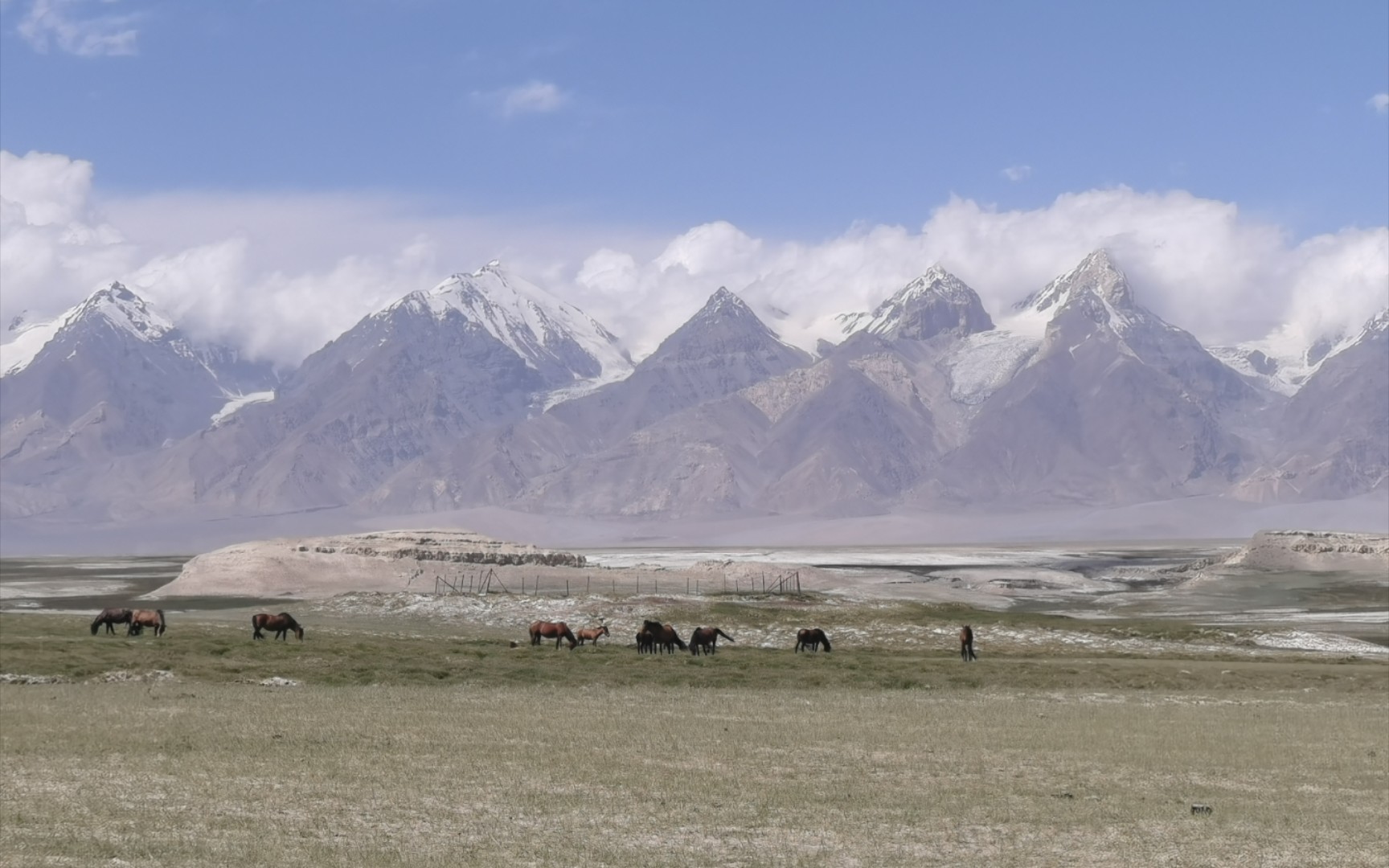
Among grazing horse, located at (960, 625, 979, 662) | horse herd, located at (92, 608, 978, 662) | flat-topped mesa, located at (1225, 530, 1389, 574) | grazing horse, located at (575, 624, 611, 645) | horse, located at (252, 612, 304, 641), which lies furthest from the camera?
flat-topped mesa, located at (1225, 530, 1389, 574)

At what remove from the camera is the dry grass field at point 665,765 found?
24250mm

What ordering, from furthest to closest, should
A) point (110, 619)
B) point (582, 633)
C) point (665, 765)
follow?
1. point (582, 633)
2. point (110, 619)
3. point (665, 765)

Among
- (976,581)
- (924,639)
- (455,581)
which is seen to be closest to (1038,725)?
(924,639)

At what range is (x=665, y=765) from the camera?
3203 cm

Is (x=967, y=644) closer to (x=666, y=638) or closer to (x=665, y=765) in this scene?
(x=666, y=638)

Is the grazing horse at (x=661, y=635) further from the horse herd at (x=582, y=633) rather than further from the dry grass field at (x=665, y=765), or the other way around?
the dry grass field at (x=665, y=765)

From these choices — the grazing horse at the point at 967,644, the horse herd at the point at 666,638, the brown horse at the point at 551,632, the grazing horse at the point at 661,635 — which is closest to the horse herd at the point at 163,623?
the brown horse at the point at 551,632

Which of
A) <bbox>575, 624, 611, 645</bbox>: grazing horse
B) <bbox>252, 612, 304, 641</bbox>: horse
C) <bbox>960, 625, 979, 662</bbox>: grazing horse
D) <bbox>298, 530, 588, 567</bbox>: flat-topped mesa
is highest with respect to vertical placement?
<bbox>298, 530, 588, 567</bbox>: flat-topped mesa

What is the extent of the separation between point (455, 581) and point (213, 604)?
21140 millimetres

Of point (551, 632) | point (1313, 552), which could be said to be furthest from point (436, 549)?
point (1313, 552)

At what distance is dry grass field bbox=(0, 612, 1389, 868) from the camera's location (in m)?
24.2

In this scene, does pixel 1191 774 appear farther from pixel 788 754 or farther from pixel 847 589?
pixel 847 589

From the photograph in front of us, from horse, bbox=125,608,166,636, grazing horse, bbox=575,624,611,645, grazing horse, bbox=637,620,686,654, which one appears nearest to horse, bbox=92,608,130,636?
horse, bbox=125,608,166,636

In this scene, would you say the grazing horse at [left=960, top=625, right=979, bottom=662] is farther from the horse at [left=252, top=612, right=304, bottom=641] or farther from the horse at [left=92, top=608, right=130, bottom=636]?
the horse at [left=92, top=608, right=130, bottom=636]
